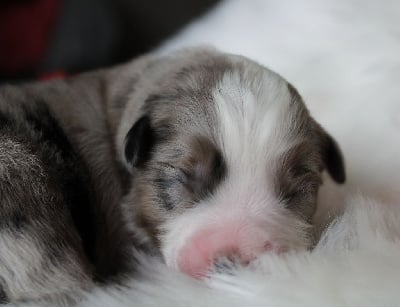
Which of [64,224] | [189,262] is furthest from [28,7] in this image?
[189,262]

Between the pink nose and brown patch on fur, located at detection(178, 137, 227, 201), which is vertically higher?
brown patch on fur, located at detection(178, 137, 227, 201)

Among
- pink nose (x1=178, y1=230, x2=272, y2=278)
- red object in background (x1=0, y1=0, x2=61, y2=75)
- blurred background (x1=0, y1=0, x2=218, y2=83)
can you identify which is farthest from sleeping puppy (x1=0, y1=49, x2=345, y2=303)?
red object in background (x1=0, y1=0, x2=61, y2=75)

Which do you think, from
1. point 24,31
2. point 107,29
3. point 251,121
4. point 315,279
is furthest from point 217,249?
point 24,31

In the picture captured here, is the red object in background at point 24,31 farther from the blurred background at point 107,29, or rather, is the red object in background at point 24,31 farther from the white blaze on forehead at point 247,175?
the white blaze on forehead at point 247,175

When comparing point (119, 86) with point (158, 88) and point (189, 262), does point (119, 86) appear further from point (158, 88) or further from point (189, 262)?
point (189, 262)

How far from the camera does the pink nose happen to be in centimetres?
122

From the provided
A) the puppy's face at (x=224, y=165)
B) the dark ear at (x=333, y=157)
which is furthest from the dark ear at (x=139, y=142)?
the dark ear at (x=333, y=157)

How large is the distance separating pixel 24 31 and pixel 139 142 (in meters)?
2.71

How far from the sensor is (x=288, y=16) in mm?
2277

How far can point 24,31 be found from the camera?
3924mm

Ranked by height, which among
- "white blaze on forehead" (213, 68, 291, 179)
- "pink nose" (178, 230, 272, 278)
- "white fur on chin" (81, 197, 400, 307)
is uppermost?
"white blaze on forehead" (213, 68, 291, 179)

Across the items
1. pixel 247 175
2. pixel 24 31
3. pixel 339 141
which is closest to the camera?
pixel 247 175

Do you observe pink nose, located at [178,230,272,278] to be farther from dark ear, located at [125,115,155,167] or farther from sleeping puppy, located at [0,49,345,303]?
dark ear, located at [125,115,155,167]

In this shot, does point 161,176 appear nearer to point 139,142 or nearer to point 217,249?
point 139,142
